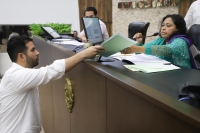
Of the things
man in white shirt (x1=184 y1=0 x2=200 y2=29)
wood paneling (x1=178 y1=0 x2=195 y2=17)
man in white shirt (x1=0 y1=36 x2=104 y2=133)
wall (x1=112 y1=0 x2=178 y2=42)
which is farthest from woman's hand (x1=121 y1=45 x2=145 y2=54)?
wall (x1=112 y1=0 x2=178 y2=42)

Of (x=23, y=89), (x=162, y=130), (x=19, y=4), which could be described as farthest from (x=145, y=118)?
(x=19, y=4)

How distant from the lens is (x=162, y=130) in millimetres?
774

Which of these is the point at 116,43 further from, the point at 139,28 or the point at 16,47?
the point at 139,28

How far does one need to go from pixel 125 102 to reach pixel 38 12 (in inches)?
183

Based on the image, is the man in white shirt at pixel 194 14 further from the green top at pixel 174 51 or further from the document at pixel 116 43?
the document at pixel 116 43

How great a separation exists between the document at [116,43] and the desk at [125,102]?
86 millimetres

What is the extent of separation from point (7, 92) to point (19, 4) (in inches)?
154

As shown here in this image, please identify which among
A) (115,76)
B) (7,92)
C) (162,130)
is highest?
(115,76)

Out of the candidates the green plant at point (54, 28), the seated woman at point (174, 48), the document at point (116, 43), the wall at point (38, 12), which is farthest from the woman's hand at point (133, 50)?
the wall at point (38, 12)

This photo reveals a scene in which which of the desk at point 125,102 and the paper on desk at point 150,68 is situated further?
the paper on desk at point 150,68

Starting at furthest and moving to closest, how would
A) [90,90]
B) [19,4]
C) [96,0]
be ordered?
[96,0] < [19,4] < [90,90]

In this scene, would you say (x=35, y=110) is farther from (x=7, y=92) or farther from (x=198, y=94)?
(x=198, y=94)

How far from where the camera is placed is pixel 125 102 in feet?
3.24

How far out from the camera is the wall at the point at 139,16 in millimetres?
4329
